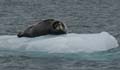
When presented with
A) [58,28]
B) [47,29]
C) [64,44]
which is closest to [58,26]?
[58,28]

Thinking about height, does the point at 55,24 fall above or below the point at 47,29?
above

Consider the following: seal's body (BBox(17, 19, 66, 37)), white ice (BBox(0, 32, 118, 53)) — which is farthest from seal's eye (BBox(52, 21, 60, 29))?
white ice (BBox(0, 32, 118, 53))

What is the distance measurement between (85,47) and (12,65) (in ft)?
8.33

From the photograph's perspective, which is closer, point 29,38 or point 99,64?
point 99,64

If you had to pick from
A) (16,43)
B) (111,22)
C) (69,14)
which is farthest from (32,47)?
(69,14)

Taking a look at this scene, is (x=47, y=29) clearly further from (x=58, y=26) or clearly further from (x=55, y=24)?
(x=58, y=26)

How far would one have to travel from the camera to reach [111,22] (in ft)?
114

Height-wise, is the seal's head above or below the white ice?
above

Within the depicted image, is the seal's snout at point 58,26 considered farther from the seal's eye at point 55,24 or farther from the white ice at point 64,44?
the white ice at point 64,44

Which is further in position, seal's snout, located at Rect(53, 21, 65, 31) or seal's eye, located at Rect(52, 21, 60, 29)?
seal's eye, located at Rect(52, 21, 60, 29)

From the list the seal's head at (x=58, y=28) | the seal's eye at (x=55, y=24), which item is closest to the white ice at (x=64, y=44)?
the seal's head at (x=58, y=28)

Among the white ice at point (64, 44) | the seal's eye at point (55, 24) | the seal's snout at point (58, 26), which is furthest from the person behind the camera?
the seal's eye at point (55, 24)

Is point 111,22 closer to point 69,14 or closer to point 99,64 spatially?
point 69,14

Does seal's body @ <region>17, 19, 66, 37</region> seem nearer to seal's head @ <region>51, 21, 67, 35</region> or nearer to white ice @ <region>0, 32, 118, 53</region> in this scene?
seal's head @ <region>51, 21, 67, 35</region>
